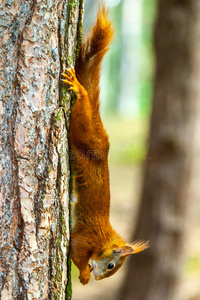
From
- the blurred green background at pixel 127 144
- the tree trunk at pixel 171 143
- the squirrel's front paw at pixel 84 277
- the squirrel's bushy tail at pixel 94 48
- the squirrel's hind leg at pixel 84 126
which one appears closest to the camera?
the squirrel's hind leg at pixel 84 126

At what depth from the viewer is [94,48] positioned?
1.63m

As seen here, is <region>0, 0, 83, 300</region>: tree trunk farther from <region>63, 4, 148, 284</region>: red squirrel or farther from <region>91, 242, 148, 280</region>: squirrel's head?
<region>91, 242, 148, 280</region>: squirrel's head

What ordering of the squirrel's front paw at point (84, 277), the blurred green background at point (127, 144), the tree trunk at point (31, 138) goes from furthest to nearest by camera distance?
the blurred green background at point (127, 144) < the squirrel's front paw at point (84, 277) < the tree trunk at point (31, 138)

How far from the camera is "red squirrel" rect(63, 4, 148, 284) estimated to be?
5.13 feet

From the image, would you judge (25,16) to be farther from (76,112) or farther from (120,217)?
(120,217)

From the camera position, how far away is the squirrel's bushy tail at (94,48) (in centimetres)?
162

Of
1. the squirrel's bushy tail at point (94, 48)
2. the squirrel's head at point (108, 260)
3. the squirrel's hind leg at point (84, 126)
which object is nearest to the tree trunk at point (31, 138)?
the squirrel's hind leg at point (84, 126)

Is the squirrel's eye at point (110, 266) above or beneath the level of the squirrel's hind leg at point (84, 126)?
beneath

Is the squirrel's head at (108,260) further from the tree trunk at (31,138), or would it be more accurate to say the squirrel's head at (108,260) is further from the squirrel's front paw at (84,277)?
the tree trunk at (31,138)

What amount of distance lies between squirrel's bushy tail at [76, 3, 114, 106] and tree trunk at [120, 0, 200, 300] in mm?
1686

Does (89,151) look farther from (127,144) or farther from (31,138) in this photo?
(127,144)

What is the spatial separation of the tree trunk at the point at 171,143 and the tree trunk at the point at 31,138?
1.99 meters

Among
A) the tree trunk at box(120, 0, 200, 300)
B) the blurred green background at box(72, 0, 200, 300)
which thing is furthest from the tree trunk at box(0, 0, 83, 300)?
the tree trunk at box(120, 0, 200, 300)

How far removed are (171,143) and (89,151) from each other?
1.70 meters
